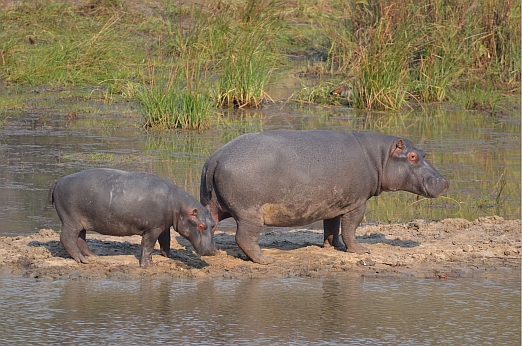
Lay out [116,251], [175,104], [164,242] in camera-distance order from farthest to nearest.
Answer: [175,104]
[116,251]
[164,242]

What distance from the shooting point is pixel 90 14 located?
1714 cm

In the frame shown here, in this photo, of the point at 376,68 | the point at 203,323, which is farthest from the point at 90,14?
the point at 203,323

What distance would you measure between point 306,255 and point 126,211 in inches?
52.6

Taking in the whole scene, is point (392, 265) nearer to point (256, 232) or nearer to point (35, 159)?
point (256, 232)

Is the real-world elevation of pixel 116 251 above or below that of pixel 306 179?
below

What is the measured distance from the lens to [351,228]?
7195mm

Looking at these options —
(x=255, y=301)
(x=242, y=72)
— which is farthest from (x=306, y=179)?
(x=242, y=72)

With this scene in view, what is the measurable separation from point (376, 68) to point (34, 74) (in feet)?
15.9

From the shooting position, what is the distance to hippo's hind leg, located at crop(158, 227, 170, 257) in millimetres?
6828

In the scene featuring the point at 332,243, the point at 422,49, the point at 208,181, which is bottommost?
the point at 332,243

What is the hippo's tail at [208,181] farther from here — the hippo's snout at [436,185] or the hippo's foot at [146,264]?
the hippo's snout at [436,185]

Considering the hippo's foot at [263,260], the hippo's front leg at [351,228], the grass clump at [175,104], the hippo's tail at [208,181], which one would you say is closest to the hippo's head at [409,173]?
the hippo's front leg at [351,228]

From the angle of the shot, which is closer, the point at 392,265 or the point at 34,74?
the point at 392,265

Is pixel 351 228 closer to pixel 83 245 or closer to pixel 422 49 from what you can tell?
pixel 83 245
